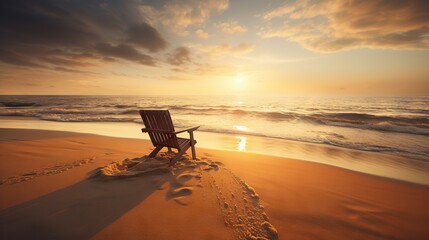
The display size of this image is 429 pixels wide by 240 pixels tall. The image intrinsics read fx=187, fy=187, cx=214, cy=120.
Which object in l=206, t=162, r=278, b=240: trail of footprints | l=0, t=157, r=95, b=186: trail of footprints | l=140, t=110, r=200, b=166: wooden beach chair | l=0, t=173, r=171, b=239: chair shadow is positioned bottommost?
l=206, t=162, r=278, b=240: trail of footprints

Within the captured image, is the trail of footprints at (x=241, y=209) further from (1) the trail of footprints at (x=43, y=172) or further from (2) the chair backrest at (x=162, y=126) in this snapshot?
(1) the trail of footprints at (x=43, y=172)

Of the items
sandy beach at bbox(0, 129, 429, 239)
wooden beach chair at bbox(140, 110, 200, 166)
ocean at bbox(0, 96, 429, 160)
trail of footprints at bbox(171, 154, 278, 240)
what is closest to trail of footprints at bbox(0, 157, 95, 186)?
sandy beach at bbox(0, 129, 429, 239)

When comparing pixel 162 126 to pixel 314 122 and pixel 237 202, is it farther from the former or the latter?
pixel 314 122

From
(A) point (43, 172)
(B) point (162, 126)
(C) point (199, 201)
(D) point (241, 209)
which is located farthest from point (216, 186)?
(A) point (43, 172)

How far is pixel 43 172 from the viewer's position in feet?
13.7

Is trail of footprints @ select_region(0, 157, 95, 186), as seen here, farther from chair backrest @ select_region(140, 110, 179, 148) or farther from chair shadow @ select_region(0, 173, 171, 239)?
chair backrest @ select_region(140, 110, 179, 148)

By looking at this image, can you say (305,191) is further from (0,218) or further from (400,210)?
(0,218)

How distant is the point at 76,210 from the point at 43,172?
7.36 feet

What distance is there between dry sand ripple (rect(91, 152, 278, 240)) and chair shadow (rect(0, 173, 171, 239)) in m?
0.39

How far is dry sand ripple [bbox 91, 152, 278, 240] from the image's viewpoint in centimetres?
261

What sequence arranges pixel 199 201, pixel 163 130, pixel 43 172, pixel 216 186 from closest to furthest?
1. pixel 199 201
2. pixel 216 186
3. pixel 43 172
4. pixel 163 130

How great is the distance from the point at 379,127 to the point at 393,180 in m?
12.6

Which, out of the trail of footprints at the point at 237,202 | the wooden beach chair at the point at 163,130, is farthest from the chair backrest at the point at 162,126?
the trail of footprints at the point at 237,202

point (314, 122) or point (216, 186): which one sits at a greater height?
point (216, 186)
